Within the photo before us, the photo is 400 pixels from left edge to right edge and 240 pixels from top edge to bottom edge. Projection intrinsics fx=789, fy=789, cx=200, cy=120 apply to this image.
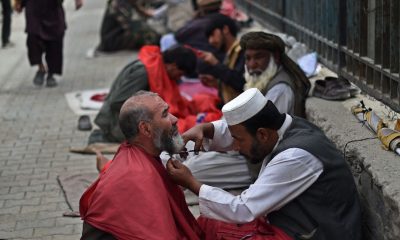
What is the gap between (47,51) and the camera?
9859 mm

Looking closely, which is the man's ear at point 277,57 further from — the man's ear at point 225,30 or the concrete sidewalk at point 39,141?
the man's ear at point 225,30

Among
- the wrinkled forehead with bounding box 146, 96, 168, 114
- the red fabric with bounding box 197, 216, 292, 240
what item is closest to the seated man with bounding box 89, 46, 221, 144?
the red fabric with bounding box 197, 216, 292, 240

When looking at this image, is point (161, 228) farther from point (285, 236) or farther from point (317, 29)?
point (317, 29)

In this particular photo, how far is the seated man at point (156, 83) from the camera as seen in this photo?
6438 millimetres

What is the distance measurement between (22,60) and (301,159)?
917cm

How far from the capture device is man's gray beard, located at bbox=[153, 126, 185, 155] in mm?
3826

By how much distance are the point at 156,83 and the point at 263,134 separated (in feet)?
9.88

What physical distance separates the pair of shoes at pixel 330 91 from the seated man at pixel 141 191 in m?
1.66

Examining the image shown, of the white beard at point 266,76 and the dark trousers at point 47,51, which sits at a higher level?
the white beard at point 266,76

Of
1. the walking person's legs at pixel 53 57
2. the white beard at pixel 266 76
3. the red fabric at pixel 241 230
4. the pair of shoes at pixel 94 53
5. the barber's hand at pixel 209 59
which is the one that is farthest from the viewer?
the pair of shoes at pixel 94 53

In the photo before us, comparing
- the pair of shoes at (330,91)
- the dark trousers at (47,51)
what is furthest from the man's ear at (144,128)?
the dark trousers at (47,51)

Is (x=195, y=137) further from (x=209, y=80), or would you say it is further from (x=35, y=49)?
(x=35, y=49)

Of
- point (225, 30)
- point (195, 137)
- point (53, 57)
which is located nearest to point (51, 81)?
point (53, 57)

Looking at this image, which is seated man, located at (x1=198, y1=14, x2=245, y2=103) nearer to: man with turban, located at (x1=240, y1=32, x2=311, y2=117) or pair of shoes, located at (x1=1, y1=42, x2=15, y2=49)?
man with turban, located at (x1=240, y1=32, x2=311, y2=117)
